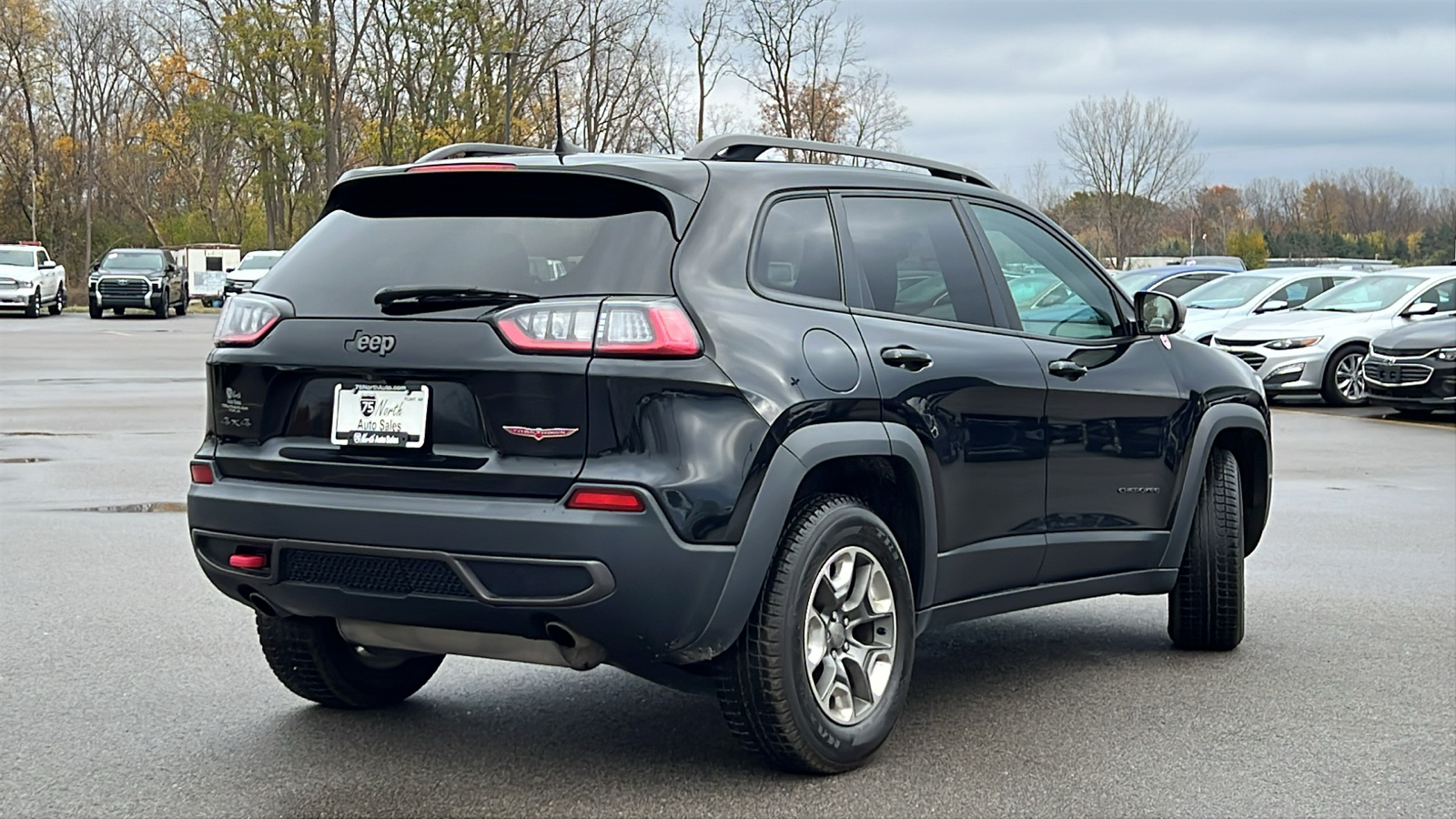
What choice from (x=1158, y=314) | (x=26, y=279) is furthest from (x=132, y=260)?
(x=1158, y=314)

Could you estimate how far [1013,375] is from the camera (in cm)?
561

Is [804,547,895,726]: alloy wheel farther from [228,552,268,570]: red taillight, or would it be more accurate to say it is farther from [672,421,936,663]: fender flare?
[228,552,268,570]: red taillight

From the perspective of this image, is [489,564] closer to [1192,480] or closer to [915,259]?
[915,259]

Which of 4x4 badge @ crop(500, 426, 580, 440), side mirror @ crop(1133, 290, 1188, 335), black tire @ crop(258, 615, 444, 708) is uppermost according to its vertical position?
side mirror @ crop(1133, 290, 1188, 335)

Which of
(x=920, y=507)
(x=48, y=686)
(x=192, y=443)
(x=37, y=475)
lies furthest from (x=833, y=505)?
(x=192, y=443)

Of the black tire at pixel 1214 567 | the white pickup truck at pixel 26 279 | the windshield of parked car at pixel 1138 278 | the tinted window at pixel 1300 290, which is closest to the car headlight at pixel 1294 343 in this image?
the tinted window at pixel 1300 290

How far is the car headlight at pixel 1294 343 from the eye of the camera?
2139 centimetres

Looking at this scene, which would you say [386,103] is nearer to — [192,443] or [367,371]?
[192,443]

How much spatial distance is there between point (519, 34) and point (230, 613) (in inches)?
1918

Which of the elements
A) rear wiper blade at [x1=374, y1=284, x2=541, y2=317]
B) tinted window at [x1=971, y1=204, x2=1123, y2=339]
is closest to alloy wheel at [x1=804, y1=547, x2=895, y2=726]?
rear wiper blade at [x1=374, y1=284, x2=541, y2=317]

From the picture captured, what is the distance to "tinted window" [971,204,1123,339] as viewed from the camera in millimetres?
5922

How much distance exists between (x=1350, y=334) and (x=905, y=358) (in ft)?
58.1

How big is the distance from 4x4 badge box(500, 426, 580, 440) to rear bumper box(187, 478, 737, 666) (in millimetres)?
169

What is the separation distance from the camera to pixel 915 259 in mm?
5504
